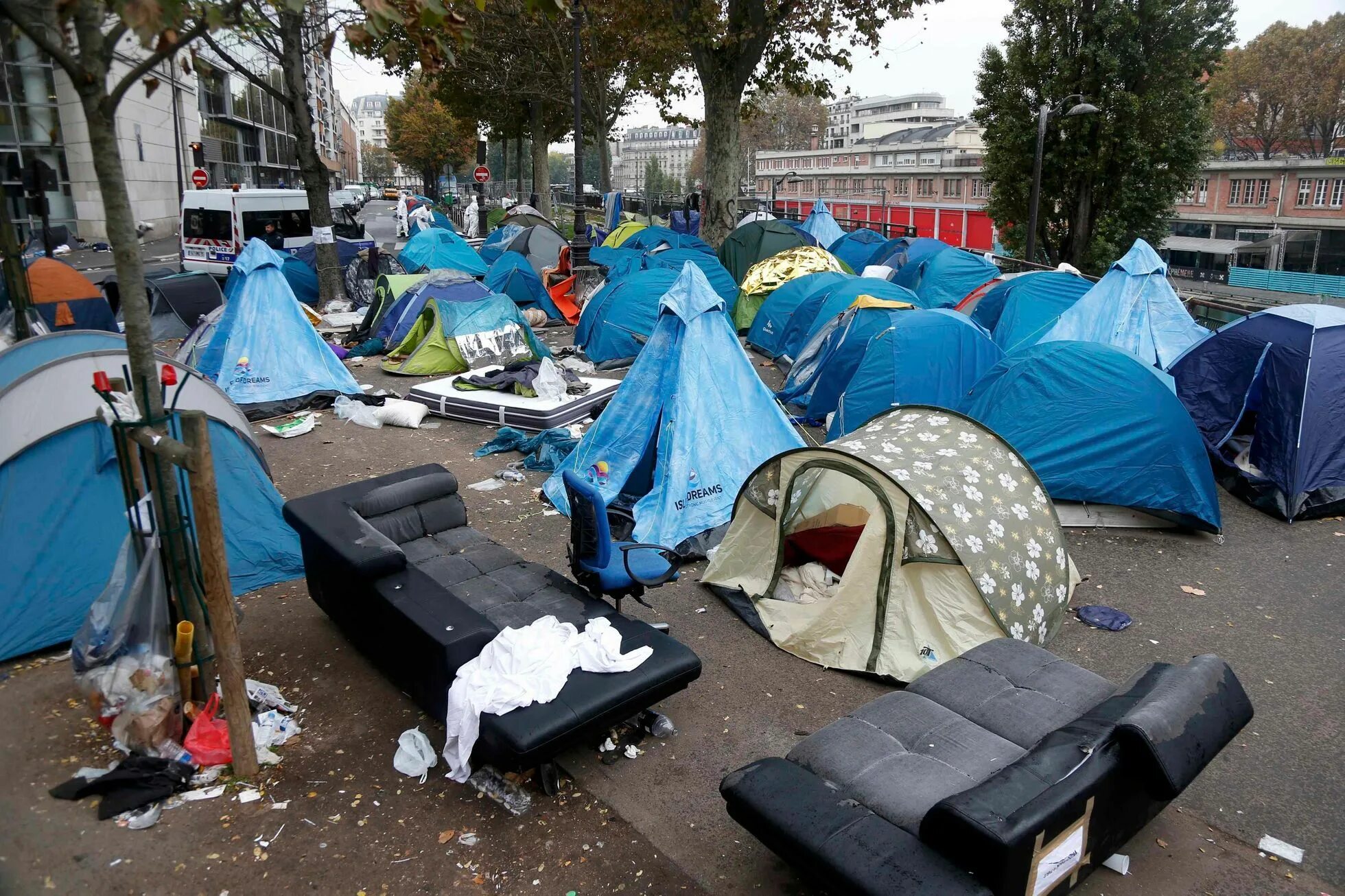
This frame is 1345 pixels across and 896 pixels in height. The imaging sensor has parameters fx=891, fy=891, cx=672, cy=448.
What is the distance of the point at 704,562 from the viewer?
6.97 metres

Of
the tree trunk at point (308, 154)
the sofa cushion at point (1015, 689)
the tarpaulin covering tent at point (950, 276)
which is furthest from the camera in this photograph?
the tarpaulin covering tent at point (950, 276)

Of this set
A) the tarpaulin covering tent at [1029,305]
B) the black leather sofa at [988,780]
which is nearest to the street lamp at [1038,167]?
the tarpaulin covering tent at [1029,305]

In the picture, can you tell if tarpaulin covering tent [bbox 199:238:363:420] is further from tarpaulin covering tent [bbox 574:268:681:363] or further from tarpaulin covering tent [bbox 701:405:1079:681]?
tarpaulin covering tent [bbox 701:405:1079:681]

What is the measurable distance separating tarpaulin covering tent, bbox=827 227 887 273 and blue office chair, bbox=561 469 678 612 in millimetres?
16324

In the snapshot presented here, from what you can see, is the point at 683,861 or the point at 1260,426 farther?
the point at 1260,426

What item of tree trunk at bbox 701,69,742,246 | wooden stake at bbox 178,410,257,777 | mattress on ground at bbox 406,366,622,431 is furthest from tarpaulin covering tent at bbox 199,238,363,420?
tree trunk at bbox 701,69,742,246

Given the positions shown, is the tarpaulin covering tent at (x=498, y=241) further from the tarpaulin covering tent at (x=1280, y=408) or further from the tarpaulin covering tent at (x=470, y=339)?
the tarpaulin covering tent at (x=1280, y=408)

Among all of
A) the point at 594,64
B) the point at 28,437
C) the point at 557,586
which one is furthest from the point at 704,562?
the point at 594,64

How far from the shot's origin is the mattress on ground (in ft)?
32.7

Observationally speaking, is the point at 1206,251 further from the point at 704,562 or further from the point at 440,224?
the point at 704,562

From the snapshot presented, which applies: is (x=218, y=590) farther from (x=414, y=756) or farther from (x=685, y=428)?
(x=685, y=428)

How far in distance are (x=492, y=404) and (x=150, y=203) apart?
102 ft

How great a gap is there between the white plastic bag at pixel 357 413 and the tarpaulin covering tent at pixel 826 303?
5448mm

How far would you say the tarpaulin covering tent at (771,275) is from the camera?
1528 cm
